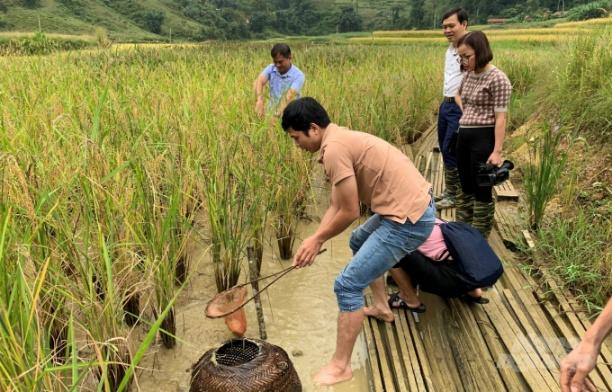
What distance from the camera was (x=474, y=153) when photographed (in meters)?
3.16

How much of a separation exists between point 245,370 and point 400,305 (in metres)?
1.14

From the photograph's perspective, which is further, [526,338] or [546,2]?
[546,2]

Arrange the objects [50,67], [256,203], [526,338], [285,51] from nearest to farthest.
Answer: [526,338], [256,203], [285,51], [50,67]

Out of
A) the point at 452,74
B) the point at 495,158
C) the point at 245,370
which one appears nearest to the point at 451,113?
the point at 452,74

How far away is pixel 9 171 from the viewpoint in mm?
1847

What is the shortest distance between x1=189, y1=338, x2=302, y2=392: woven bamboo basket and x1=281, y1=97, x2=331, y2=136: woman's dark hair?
39.5 inches

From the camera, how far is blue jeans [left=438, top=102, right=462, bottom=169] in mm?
3777

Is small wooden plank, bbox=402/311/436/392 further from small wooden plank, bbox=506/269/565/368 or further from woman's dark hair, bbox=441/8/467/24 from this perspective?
woman's dark hair, bbox=441/8/467/24

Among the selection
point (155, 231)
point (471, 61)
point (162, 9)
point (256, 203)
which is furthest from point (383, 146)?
point (162, 9)

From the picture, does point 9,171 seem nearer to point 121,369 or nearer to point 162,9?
point 121,369

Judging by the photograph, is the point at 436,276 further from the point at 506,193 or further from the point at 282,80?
the point at 282,80

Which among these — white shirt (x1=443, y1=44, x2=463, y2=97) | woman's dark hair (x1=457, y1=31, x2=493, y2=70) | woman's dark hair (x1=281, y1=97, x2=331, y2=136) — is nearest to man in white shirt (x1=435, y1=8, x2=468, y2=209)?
white shirt (x1=443, y1=44, x2=463, y2=97)

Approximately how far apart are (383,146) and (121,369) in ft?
4.91

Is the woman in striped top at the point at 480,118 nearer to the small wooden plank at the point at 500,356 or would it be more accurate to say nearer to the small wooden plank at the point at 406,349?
the small wooden plank at the point at 500,356
